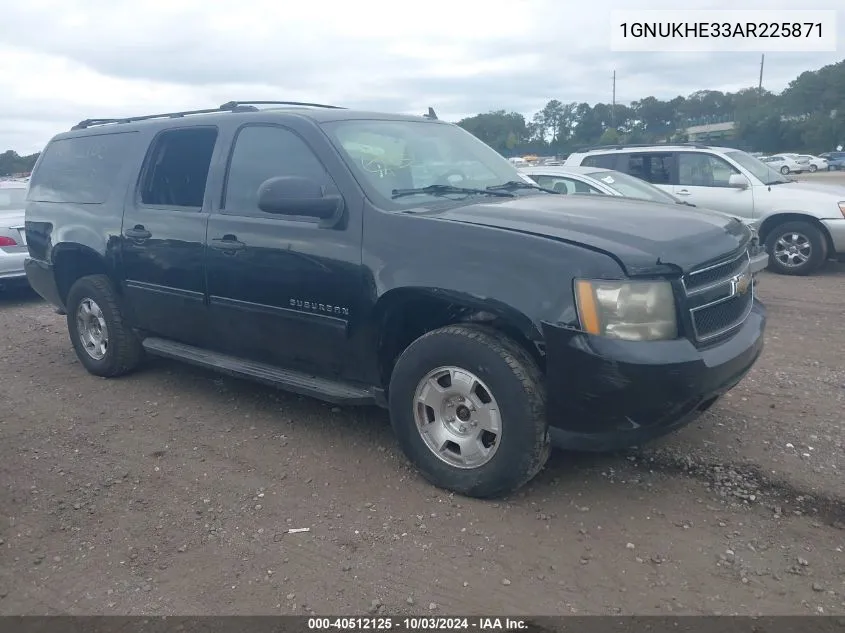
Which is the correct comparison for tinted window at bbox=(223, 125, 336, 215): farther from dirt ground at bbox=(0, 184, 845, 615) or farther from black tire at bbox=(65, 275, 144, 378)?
black tire at bbox=(65, 275, 144, 378)

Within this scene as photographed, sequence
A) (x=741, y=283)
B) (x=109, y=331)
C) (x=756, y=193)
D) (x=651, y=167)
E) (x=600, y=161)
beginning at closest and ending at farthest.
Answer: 1. (x=741, y=283)
2. (x=109, y=331)
3. (x=756, y=193)
4. (x=651, y=167)
5. (x=600, y=161)

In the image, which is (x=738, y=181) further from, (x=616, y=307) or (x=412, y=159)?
(x=616, y=307)

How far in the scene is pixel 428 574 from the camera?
2973 mm

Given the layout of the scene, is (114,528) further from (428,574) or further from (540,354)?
(540,354)

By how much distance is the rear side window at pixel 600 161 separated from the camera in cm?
1084

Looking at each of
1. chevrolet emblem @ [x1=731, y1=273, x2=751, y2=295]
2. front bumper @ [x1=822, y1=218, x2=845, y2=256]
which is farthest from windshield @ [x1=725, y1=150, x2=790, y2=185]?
chevrolet emblem @ [x1=731, y1=273, x2=751, y2=295]

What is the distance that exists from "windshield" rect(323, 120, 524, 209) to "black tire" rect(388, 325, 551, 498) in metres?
0.84

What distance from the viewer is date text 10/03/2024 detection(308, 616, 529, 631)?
105 inches

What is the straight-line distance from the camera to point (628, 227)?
3410 mm

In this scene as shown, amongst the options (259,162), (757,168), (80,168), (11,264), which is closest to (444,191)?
(259,162)

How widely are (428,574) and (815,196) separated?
334 inches

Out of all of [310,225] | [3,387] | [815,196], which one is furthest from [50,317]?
[815,196]

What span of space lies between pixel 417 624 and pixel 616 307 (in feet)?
4.92

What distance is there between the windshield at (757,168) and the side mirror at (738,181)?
251mm
